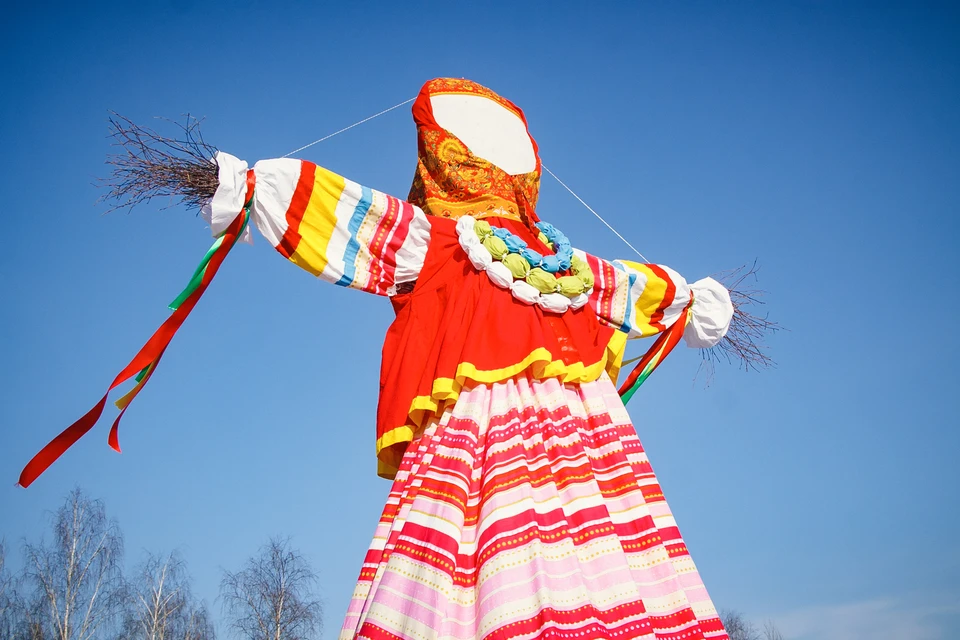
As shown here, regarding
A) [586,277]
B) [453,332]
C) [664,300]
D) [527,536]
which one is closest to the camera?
[527,536]

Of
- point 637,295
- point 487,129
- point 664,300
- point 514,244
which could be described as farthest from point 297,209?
point 664,300

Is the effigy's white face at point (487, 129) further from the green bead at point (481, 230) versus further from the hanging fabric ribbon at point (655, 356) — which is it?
the hanging fabric ribbon at point (655, 356)

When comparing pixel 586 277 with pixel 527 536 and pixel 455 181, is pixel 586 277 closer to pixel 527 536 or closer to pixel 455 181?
pixel 455 181

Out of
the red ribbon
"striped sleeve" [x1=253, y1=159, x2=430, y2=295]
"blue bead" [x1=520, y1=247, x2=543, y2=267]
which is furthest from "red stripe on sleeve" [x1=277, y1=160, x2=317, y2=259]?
the red ribbon

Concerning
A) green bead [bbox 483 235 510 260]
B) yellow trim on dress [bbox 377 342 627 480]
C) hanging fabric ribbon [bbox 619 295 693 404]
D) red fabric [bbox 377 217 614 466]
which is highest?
hanging fabric ribbon [bbox 619 295 693 404]

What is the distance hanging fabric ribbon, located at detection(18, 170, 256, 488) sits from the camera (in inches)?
122

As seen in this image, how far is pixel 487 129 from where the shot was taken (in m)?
4.16

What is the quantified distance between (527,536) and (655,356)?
190 cm

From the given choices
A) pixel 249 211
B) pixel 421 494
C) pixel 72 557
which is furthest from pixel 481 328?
pixel 72 557

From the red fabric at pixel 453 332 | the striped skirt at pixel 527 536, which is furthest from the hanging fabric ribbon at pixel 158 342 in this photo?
the striped skirt at pixel 527 536

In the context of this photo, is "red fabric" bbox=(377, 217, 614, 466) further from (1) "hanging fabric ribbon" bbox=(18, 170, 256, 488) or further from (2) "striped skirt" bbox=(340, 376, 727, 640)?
(1) "hanging fabric ribbon" bbox=(18, 170, 256, 488)

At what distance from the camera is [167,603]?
44.7 ft

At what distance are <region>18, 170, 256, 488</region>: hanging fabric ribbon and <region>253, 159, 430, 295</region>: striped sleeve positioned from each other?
104 millimetres

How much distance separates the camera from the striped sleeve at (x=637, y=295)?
4.05 meters
